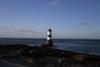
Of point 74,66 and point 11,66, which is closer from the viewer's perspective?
point 74,66

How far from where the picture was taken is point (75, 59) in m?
9.54

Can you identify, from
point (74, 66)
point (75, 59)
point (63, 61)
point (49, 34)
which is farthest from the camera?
point (49, 34)

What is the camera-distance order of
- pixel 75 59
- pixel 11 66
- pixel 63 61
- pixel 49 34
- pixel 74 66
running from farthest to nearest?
pixel 49 34, pixel 11 66, pixel 74 66, pixel 75 59, pixel 63 61

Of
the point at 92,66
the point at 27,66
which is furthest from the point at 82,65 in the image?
the point at 27,66

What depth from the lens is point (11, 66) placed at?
463 inches

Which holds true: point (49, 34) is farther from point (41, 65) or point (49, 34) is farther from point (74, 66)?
point (41, 65)

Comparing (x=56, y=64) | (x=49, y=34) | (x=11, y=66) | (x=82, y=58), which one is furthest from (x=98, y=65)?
(x=49, y=34)

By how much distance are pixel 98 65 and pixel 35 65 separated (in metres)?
2.69

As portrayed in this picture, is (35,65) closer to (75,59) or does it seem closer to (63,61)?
(63,61)

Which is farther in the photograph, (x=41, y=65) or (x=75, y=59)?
(x=75, y=59)

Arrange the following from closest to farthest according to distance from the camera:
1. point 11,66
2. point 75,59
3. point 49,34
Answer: point 75,59, point 11,66, point 49,34

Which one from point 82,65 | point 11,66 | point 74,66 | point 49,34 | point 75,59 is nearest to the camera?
point 82,65

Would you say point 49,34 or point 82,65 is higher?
point 49,34

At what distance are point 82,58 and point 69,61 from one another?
986mm
